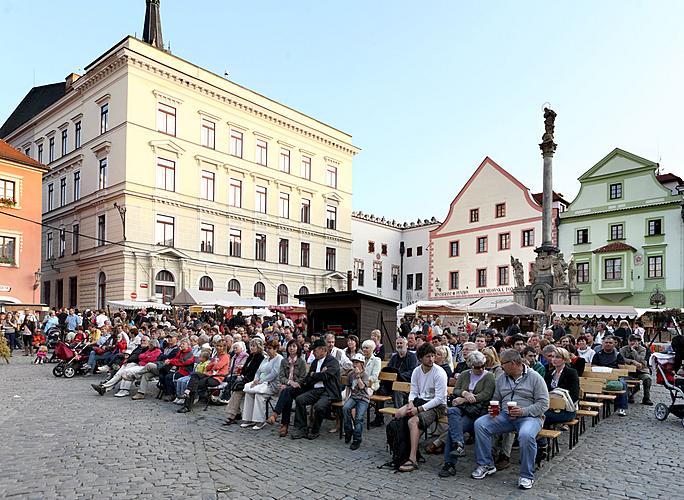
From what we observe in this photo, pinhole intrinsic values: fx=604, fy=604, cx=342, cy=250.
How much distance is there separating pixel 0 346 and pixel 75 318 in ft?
16.4

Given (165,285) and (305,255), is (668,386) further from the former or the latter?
(305,255)

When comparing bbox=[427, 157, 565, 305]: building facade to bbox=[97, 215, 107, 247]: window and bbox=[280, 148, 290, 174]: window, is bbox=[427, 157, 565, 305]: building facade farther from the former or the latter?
bbox=[97, 215, 107, 247]: window

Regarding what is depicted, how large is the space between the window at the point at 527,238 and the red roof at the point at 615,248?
5.10 m

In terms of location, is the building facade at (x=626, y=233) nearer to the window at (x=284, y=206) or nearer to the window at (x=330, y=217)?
the window at (x=330, y=217)

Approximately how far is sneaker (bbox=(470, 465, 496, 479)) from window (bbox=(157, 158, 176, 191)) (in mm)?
33179

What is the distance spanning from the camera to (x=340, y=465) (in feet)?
25.7

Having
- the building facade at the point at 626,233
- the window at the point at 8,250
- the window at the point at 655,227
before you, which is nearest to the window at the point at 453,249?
the building facade at the point at 626,233

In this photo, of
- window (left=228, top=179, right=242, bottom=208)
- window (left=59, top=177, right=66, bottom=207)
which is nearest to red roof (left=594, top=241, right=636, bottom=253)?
window (left=228, top=179, right=242, bottom=208)

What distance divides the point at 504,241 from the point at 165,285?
26.5 metres

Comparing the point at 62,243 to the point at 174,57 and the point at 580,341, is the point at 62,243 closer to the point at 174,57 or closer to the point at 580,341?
the point at 174,57

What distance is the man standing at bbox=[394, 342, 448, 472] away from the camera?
25.4 feet

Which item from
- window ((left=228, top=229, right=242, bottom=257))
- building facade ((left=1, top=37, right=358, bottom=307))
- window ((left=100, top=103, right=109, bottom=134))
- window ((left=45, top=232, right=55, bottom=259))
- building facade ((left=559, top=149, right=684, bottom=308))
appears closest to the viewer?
building facade ((left=1, top=37, right=358, bottom=307))

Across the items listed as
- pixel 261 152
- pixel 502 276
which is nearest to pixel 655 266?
pixel 502 276

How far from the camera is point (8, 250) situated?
34031 mm
